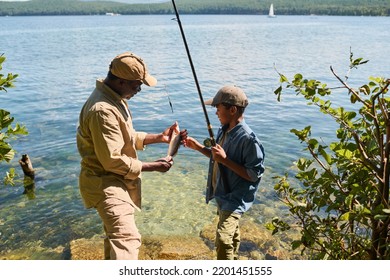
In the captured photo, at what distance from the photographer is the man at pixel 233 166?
4.52m

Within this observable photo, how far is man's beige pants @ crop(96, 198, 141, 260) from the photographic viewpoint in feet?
13.2

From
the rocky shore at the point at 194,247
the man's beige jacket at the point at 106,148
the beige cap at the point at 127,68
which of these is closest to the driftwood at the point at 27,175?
the rocky shore at the point at 194,247

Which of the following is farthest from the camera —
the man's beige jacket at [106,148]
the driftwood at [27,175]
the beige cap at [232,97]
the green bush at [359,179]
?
the driftwood at [27,175]

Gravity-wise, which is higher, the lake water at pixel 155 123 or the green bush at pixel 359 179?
the green bush at pixel 359 179

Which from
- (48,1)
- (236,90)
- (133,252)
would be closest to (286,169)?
(236,90)

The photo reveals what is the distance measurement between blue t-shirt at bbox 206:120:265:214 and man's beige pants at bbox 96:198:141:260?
1.09 meters

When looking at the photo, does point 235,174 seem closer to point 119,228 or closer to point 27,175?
point 119,228

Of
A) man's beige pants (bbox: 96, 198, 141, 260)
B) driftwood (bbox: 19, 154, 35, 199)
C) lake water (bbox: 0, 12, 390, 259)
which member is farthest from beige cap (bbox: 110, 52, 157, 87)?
driftwood (bbox: 19, 154, 35, 199)

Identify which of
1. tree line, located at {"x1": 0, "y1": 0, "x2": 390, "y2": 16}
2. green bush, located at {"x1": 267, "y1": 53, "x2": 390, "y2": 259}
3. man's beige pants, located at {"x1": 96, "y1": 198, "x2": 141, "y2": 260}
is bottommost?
man's beige pants, located at {"x1": 96, "y1": 198, "x2": 141, "y2": 260}

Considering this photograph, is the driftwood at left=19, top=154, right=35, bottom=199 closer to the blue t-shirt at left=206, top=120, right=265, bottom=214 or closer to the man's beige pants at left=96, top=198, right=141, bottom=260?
the man's beige pants at left=96, top=198, right=141, bottom=260

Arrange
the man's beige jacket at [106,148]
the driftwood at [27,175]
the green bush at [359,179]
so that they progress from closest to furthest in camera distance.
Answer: the green bush at [359,179], the man's beige jacket at [106,148], the driftwood at [27,175]

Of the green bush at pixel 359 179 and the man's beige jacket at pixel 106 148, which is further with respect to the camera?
the man's beige jacket at pixel 106 148

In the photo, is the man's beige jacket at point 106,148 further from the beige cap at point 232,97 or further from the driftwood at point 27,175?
the driftwood at point 27,175

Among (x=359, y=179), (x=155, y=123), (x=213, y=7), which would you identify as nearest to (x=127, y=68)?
(x=359, y=179)
